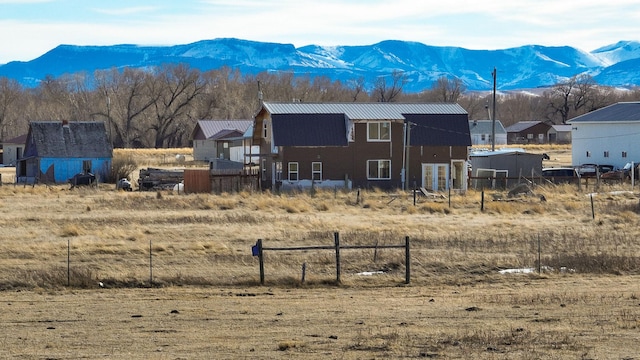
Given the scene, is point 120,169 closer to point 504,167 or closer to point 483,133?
point 504,167

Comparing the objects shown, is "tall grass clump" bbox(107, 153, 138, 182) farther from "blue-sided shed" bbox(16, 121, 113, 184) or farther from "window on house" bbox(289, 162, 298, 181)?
"window on house" bbox(289, 162, 298, 181)

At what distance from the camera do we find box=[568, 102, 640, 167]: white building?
7319cm

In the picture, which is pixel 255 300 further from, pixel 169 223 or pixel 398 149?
pixel 398 149

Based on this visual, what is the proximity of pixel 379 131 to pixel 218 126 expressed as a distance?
42400mm

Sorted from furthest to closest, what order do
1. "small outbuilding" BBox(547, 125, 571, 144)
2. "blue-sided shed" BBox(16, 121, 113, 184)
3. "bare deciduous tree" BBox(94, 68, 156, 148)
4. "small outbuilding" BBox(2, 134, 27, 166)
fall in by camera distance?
"small outbuilding" BBox(547, 125, 571, 144), "bare deciduous tree" BBox(94, 68, 156, 148), "small outbuilding" BBox(2, 134, 27, 166), "blue-sided shed" BBox(16, 121, 113, 184)

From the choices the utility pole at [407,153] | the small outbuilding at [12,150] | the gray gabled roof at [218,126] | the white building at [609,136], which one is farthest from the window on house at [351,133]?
the small outbuilding at [12,150]

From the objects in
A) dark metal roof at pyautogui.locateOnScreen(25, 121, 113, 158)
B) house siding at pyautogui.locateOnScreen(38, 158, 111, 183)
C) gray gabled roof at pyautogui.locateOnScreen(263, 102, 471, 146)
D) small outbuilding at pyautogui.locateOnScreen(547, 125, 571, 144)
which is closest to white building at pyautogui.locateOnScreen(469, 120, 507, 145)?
small outbuilding at pyautogui.locateOnScreen(547, 125, 571, 144)

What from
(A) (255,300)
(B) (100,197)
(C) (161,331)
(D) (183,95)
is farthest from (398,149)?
(D) (183,95)

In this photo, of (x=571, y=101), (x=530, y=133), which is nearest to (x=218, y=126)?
(x=530, y=133)

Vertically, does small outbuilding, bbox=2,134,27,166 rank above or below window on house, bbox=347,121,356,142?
below

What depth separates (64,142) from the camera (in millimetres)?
68688

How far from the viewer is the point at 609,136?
75.2m

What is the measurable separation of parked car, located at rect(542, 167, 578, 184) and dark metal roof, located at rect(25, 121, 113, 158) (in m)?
28.5

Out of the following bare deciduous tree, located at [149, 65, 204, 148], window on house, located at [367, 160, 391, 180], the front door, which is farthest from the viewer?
bare deciduous tree, located at [149, 65, 204, 148]
